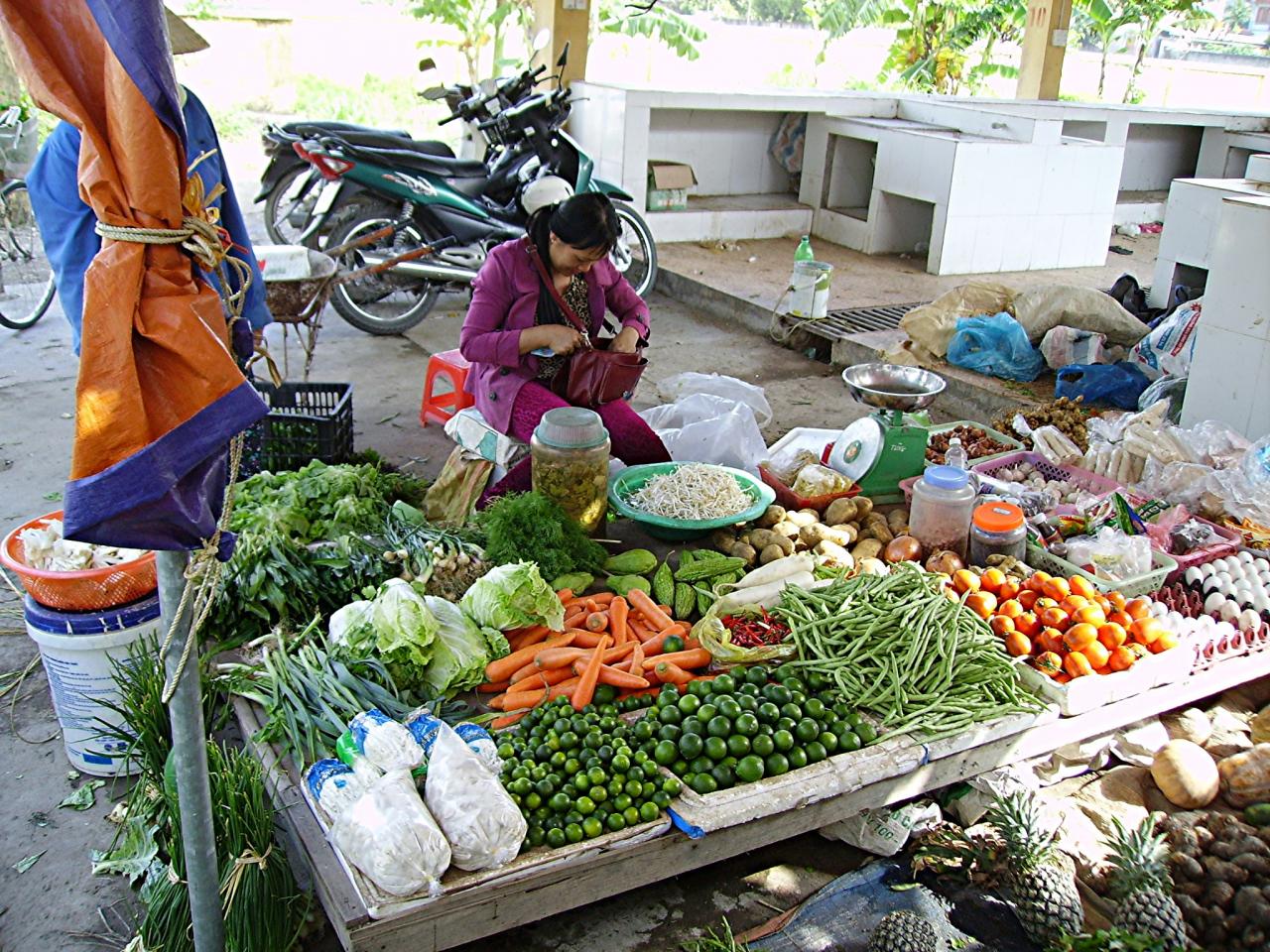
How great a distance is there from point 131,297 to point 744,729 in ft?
6.13

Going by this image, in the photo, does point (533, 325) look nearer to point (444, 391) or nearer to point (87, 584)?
point (444, 391)

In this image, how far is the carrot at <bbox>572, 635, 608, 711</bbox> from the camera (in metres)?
3.07

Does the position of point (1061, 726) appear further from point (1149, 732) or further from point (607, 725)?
point (607, 725)

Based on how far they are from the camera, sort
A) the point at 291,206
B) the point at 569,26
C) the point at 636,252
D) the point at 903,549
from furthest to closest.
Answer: the point at 569,26 → the point at 636,252 → the point at 291,206 → the point at 903,549

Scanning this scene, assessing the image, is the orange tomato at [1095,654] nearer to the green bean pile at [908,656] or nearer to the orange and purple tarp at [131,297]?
the green bean pile at [908,656]

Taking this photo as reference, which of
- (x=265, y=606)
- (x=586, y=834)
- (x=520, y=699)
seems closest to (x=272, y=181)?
(x=265, y=606)

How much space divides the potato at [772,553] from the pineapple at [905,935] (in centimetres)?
151

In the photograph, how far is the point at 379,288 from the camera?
7125 millimetres

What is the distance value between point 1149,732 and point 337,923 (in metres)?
2.57

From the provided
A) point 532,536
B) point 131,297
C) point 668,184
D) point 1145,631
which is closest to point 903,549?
point 1145,631

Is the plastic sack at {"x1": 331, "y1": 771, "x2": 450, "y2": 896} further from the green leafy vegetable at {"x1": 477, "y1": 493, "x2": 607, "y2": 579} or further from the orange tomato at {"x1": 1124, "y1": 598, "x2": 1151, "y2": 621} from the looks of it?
the orange tomato at {"x1": 1124, "y1": 598, "x2": 1151, "y2": 621}

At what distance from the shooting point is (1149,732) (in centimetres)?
347

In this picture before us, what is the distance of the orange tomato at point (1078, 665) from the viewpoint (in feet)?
10.6

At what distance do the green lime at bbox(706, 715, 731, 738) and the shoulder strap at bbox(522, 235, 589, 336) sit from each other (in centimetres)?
195
